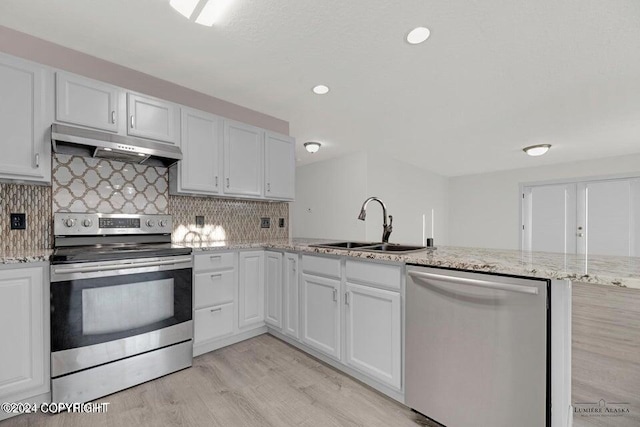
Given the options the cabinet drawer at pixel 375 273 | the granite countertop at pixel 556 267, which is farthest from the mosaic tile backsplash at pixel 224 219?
the granite countertop at pixel 556 267

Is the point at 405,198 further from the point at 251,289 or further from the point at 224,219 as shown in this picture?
the point at 251,289

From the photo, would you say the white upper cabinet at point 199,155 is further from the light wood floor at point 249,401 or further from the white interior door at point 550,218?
the white interior door at point 550,218

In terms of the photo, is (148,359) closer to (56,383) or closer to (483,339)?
(56,383)

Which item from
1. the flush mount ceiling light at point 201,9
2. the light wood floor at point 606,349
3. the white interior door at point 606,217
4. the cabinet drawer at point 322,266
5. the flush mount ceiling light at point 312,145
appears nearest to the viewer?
the light wood floor at point 606,349

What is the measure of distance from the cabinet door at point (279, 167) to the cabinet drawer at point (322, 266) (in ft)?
3.71

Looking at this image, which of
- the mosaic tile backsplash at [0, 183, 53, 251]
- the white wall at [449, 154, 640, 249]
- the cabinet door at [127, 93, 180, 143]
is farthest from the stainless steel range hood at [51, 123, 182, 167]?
the white wall at [449, 154, 640, 249]

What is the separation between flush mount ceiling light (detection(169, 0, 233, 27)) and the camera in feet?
6.00

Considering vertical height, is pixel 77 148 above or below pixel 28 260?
above

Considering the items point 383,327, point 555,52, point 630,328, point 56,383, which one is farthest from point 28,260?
point 555,52

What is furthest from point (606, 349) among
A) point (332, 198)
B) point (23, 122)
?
point (332, 198)

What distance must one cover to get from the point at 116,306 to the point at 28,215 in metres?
0.96

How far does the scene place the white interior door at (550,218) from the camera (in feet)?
18.5

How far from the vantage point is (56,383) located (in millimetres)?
1694

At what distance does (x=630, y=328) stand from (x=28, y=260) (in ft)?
10.7
